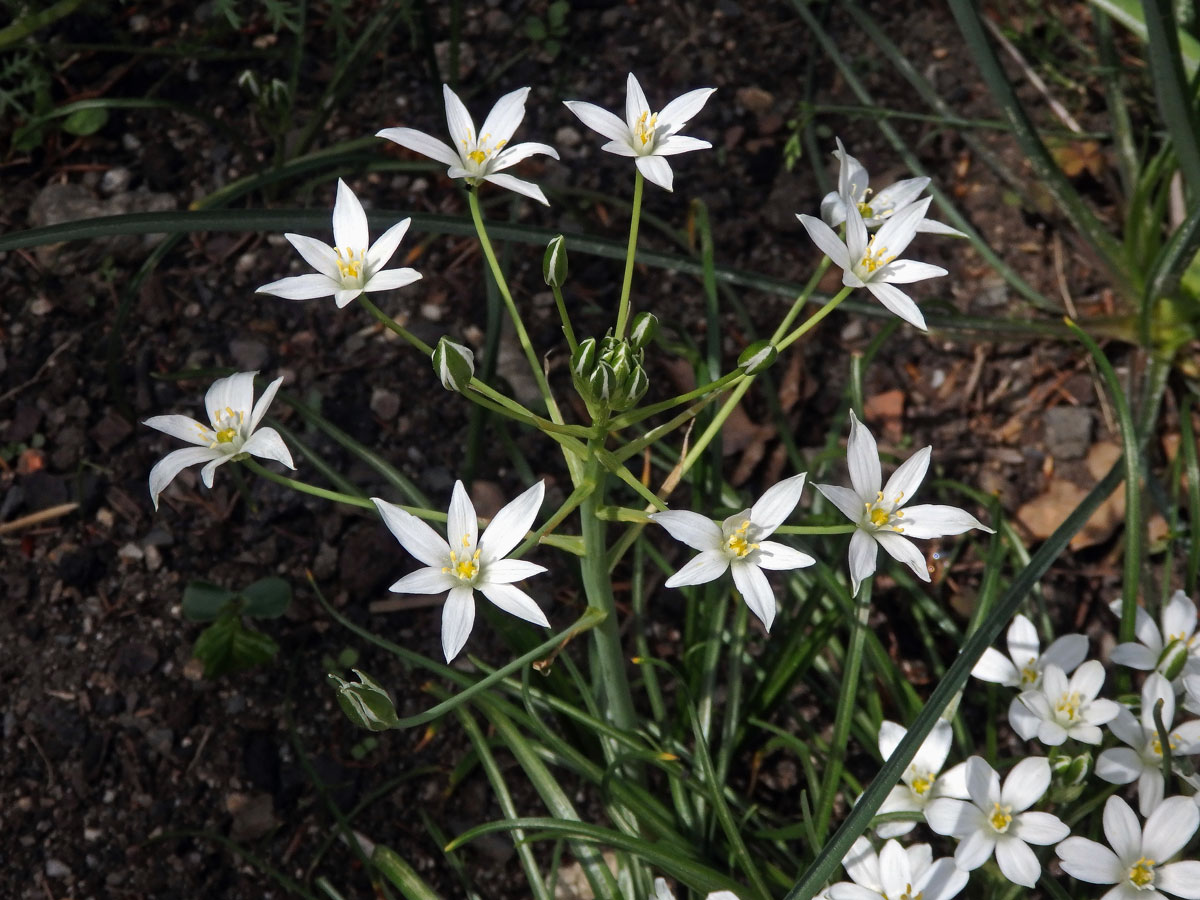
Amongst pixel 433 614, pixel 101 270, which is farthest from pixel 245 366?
pixel 433 614

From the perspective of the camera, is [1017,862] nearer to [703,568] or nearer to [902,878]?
[902,878]

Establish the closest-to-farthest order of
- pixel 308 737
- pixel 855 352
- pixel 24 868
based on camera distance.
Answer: pixel 24 868
pixel 308 737
pixel 855 352

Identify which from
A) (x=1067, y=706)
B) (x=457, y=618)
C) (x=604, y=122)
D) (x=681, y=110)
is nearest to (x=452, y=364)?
(x=457, y=618)

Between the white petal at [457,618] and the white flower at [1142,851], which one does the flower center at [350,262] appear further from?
the white flower at [1142,851]

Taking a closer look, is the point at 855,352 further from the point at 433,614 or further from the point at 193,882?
the point at 193,882

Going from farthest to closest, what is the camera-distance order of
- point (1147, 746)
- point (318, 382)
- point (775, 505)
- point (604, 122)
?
point (318, 382) < point (1147, 746) < point (604, 122) < point (775, 505)

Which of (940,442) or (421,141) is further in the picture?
(940,442)
